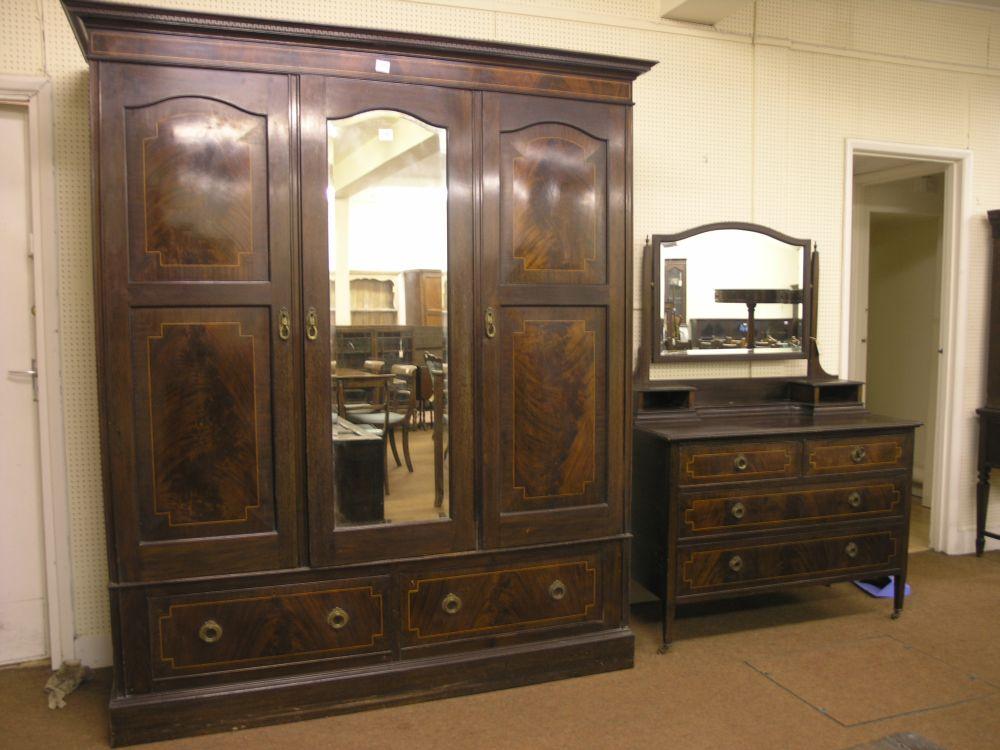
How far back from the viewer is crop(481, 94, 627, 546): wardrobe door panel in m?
2.72

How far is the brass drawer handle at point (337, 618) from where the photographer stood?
2.62 metres

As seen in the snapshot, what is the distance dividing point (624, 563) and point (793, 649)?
2.82 ft

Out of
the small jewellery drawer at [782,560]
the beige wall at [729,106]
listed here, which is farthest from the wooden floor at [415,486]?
the beige wall at [729,106]

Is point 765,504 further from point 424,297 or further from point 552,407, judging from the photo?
point 424,297

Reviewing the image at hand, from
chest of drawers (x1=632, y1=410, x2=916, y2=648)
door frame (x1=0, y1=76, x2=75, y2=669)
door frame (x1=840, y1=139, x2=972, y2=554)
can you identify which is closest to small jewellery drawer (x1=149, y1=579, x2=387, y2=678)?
door frame (x1=0, y1=76, x2=75, y2=669)

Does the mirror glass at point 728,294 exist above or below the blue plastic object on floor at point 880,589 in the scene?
above

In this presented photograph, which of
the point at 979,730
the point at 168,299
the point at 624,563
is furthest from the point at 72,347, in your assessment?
the point at 979,730

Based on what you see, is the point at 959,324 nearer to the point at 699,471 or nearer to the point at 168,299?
the point at 699,471

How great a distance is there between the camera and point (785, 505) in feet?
10.5

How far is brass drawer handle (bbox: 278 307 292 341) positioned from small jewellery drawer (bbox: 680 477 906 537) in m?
1.68

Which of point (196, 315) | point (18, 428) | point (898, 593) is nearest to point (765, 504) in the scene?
point (898, 593)

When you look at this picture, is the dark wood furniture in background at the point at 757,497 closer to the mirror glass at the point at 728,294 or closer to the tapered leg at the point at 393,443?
the mirror glass at the point at 728,294

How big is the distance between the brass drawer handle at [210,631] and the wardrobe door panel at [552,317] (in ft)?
3.19

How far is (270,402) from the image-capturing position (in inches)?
99.0
